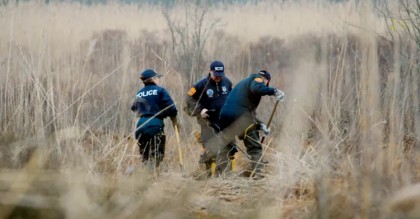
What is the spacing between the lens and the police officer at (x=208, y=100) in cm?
930

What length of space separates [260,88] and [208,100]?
134cm

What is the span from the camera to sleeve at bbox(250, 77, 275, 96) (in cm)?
812

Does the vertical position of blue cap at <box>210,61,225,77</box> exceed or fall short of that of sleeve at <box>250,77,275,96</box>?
it exceeds it

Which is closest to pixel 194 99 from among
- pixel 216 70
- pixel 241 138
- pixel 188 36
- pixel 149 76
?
pixel 216 70

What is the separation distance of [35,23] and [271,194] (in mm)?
2535

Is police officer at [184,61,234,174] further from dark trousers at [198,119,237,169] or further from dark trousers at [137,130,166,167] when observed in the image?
dark trousers at [137,130,166,167]

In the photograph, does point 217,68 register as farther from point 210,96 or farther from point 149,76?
point 149,76

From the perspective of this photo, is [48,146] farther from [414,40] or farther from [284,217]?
[414,40]

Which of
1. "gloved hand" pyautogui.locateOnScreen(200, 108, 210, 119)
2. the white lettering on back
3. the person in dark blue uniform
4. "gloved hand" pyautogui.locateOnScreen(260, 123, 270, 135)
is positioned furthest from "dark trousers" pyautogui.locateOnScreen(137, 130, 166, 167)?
"gloved hand" pyautogui.locateOnScreen(260, 123, 270, 135)

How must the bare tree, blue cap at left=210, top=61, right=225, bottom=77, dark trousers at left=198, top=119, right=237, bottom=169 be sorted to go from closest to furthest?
blue cap at left=210, top=61, right=225, bottom=77, dark trousers at left=198, top=119, right=237, bottom=169, the bare tree

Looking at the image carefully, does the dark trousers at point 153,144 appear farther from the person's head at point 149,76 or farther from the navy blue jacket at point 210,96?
the navy blue jacket at point 210,96

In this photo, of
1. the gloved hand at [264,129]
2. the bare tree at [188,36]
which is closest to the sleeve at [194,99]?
the gloved hand at [264,129]

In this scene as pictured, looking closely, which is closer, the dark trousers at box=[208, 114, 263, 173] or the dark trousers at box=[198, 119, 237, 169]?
the dark trousers at box=[208, 114, 263, 173]

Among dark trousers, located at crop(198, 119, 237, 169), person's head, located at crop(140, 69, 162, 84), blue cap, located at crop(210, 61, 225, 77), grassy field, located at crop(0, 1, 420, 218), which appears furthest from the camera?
dark trousers, located at crop(198, 119, 237, 169)
